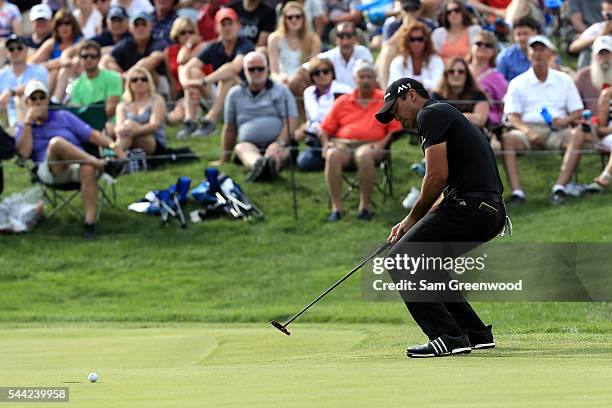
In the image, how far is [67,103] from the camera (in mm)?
20188

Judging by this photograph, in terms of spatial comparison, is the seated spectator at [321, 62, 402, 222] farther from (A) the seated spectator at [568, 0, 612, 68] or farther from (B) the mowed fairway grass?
(A) the seated spectator at [568, 0, 612, 68]

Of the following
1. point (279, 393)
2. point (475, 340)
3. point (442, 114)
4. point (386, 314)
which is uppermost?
point (442, 114)

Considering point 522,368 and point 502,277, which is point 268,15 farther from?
point 522,368

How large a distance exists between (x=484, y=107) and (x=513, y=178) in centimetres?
100

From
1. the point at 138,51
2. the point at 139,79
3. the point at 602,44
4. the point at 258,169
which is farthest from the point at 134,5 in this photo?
the point at 602,44

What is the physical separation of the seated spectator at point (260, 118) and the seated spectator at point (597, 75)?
3.83 metres

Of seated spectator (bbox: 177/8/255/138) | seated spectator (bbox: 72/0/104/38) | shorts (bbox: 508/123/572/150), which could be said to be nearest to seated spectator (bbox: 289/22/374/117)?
seated spectator (bbox: 177/8/255/138)

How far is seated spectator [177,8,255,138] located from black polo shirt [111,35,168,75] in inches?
29.5

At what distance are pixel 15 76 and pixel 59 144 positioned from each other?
10.5 ft

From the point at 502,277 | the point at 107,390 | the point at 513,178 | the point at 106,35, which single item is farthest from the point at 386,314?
the point at 106,35

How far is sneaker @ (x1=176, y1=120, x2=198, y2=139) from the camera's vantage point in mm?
20500

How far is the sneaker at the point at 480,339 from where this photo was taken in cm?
1027

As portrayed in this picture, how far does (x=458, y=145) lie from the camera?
967 centimetres

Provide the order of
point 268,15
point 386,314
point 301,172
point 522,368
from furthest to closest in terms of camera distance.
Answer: point 268,15 < point 301,172 < point 386,314 < point 522,368
